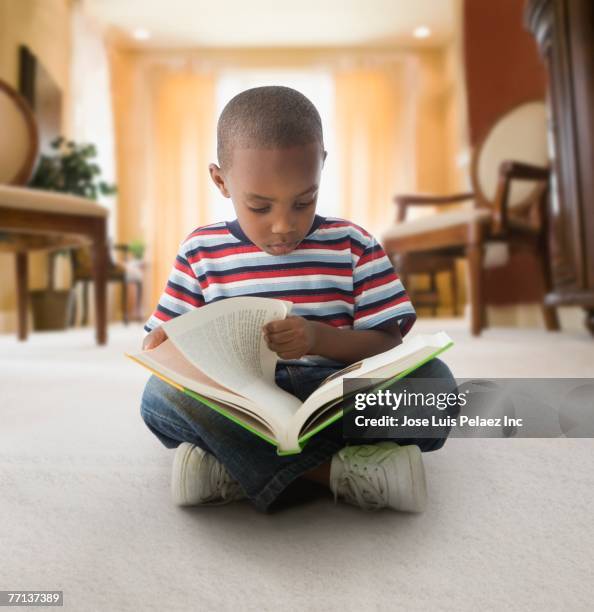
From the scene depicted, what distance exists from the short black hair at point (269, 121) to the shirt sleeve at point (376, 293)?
137 millimetres

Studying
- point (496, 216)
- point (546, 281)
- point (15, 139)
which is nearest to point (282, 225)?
point (496, 216)

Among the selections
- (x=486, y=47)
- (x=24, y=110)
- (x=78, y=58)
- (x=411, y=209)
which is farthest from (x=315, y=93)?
(x=24, y=110)

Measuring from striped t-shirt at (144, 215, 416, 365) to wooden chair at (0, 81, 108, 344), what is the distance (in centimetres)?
133

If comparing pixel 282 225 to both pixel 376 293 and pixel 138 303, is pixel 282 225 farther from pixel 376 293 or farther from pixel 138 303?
pixel 138 303

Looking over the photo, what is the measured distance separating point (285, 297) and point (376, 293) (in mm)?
98

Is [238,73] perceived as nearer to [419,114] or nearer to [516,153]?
[419,114]

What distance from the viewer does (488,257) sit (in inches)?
114

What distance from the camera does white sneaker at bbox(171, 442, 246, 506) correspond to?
20.7 inches

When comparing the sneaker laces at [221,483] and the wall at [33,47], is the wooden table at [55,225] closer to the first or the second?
the wall at [33,47]

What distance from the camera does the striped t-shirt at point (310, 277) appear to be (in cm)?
64

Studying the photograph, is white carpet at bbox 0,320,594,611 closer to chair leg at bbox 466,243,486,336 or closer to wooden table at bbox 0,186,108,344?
wooden table at bbox 0,186,108,344

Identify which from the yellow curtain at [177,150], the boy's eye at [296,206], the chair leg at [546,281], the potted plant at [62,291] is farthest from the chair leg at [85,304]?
the boy's eye at [296,206]

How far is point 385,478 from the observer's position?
496 mm

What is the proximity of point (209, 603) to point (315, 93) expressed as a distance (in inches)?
212
